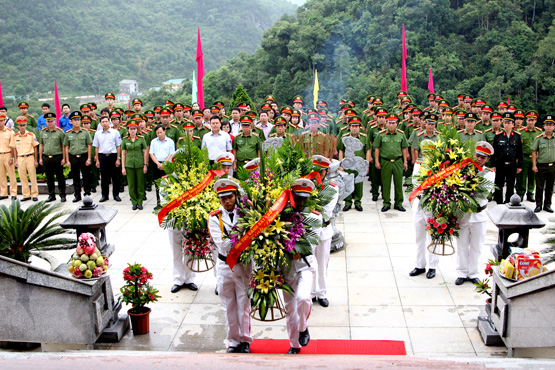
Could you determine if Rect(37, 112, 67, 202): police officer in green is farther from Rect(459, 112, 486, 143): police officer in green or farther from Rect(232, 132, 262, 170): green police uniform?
Rect(459, 112, 486, 143): police officer in green

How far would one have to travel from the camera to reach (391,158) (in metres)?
10.6

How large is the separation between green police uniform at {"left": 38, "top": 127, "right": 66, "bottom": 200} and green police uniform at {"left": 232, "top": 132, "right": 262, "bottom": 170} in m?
3.77

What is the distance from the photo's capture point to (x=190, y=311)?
6.43 m

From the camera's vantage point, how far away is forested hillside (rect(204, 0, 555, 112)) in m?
29.3

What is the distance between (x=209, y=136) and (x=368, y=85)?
84.0 feet

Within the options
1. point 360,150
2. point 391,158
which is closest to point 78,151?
point 360,150

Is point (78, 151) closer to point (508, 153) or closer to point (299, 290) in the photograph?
point (299, 290)

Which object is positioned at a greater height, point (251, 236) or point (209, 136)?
point (209, 136)

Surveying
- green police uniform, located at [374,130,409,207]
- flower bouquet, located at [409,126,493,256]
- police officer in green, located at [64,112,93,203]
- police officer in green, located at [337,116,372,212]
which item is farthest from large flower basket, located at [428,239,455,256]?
police officer in green, located at [64,112,93,203]

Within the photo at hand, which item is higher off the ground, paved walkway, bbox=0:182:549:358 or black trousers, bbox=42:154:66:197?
black trousers, bbox=42:154:66:197

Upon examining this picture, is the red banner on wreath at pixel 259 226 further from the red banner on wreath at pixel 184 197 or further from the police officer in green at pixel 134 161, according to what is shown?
the police officer in green at pixel 134 161

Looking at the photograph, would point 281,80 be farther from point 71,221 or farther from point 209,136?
point 71,221

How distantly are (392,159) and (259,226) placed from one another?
6.18 meters

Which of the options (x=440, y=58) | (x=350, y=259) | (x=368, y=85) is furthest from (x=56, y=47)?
(x=350, y=259)
